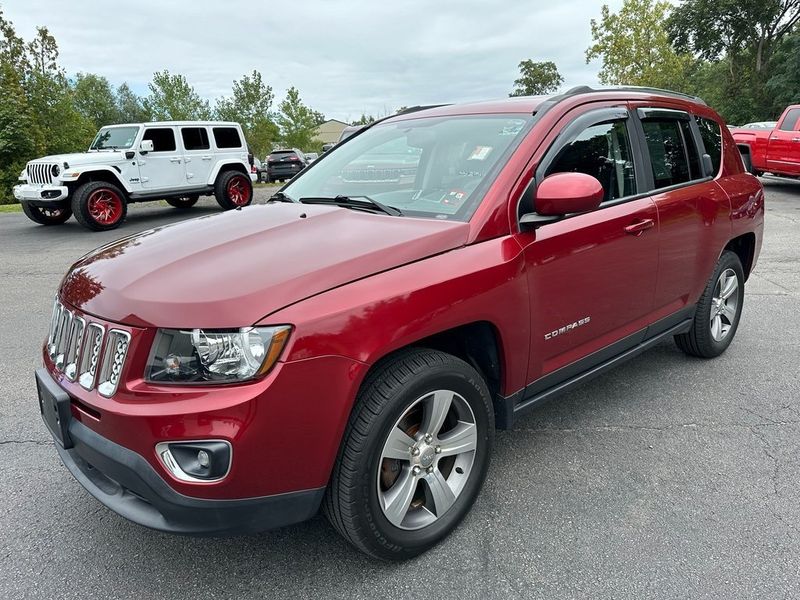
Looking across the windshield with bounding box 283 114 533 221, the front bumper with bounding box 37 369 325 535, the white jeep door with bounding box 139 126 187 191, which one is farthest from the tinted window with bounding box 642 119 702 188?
the white jeep door with bounding box 139 126 187 191

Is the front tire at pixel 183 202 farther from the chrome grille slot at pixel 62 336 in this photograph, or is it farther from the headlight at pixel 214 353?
the headlight at pixel 214 353

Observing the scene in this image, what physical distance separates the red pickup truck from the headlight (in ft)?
48.5

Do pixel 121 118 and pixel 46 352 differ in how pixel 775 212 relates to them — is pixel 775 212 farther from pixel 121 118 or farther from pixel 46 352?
pixel 121 118

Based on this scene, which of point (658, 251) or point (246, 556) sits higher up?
point (658, 251)

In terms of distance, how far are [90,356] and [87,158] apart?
11.2m

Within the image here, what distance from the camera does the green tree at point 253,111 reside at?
1586 inches

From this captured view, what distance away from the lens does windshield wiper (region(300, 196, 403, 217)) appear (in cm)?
272

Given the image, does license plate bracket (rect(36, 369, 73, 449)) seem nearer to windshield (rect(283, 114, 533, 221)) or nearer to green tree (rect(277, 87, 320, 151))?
windshield (rect(283, 114, 533, 221))

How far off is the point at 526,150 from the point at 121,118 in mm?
84413

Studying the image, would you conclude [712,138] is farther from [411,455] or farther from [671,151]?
[411,455]

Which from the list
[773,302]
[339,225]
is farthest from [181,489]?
[773,302]

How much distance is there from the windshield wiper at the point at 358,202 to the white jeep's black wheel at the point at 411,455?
0.76 meters

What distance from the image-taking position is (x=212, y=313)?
1872mm

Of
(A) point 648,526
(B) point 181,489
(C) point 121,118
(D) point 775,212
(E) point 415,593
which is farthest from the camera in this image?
(C) point 121,118
